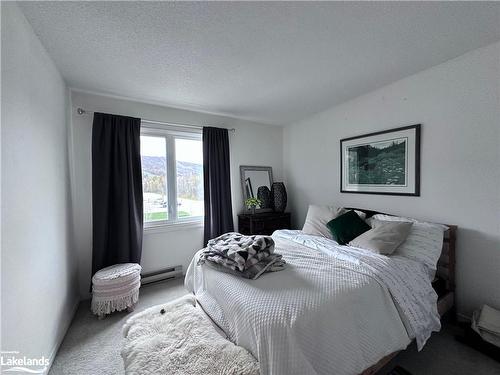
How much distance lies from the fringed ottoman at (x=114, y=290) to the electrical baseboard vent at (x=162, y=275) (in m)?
0.58

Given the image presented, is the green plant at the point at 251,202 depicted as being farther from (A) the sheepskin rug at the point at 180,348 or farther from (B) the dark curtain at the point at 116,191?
(A) the sheepskin rug at the point at 180,348

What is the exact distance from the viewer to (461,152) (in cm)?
196

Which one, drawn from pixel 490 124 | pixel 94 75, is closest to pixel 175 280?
pixel 94 75

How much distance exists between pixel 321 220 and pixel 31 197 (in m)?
2.67

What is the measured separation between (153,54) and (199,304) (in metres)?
2.09

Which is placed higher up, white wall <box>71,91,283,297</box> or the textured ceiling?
the textured ceiling

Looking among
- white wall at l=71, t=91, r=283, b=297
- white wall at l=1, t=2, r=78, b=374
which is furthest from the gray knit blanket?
white wall at l=71, t=91, r=283, b=297

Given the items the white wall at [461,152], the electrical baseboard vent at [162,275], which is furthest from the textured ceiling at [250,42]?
the electrical baseboard vent at [162,275]

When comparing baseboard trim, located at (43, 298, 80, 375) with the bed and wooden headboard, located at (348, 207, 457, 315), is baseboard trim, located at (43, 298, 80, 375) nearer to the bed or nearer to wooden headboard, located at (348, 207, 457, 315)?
the bed

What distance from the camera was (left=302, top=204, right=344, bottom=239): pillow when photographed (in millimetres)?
2548

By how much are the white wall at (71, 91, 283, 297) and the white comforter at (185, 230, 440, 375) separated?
4.43 ft

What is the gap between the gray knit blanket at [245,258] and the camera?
5.07ft

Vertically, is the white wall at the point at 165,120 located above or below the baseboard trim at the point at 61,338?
above

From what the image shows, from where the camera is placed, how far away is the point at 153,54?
1.78 m
